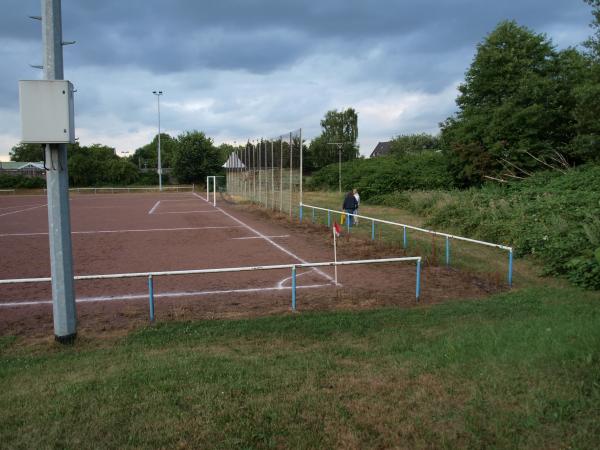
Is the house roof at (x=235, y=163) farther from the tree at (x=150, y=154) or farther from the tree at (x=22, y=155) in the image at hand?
the tree at (x=22, y=155)

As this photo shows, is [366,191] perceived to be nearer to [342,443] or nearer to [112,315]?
[112,315]

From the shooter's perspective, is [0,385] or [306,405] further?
[0,385]

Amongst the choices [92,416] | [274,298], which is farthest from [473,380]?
[274,298]

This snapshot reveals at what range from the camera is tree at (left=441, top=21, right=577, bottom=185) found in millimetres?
28328

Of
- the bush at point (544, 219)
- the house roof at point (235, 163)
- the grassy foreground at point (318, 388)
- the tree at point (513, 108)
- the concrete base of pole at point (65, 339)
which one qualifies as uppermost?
the tree at point (513, 108)

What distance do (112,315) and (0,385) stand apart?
2991 millimetres

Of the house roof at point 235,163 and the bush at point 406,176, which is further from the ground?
the house roof at point 235,163

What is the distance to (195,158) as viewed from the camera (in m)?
66.8

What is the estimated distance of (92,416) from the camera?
3.80 metres

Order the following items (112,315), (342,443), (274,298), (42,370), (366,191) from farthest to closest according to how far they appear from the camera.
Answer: (366,191)
(274,298)
(112,315)
(42,370)
(342,443)

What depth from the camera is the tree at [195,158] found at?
2618 inches

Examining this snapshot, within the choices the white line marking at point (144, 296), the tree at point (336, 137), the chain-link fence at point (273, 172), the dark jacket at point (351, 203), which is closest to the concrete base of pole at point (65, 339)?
the white line marking at point (144, 296)

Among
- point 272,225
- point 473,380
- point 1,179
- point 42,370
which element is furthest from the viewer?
point 1,179

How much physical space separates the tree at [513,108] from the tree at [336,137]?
44.0 metres
